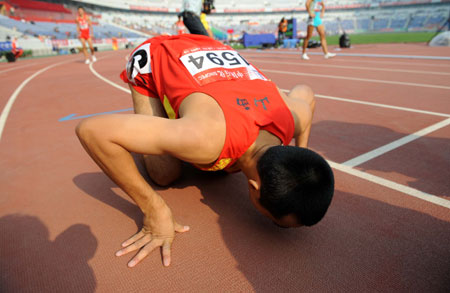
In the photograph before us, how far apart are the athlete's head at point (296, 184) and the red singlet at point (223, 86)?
0.29m

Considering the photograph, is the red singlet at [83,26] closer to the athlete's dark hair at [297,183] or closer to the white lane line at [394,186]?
the white lane line at [394,186]

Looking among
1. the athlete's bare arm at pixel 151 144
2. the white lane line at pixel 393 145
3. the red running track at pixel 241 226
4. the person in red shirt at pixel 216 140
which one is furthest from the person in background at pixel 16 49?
the white lane line at pixel 393 145

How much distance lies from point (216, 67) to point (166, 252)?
4.14 ft

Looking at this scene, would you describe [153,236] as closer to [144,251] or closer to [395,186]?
[144,251]

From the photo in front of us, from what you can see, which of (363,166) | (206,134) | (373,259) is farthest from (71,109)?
(373,259)

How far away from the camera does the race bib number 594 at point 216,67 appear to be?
1.92 metres

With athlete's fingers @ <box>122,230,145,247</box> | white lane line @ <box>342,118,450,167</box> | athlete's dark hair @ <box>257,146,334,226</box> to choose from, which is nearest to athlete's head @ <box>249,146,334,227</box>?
athlete's dark hair @ <box>257,146,334,226</box>

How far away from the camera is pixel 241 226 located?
1870 millimetres

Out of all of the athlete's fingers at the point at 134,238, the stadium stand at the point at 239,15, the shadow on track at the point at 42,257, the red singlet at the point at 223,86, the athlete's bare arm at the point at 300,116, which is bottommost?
the shadow on track at the point at 42,257

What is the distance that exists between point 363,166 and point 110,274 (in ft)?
7.08

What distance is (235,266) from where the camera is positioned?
5.12ft

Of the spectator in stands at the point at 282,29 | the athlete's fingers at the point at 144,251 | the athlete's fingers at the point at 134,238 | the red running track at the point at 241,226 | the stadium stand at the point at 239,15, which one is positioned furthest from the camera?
the stadium stand at the point at 239,15

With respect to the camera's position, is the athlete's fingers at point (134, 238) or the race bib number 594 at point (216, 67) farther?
the race bib number 594 at point (216, 67)

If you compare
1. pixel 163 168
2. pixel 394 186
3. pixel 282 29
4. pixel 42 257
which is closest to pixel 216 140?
pixel 163 168
